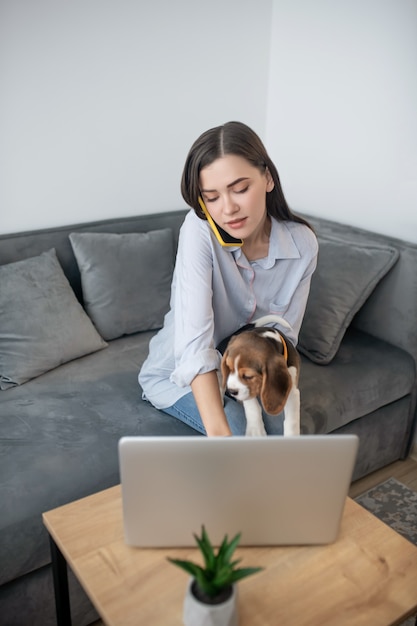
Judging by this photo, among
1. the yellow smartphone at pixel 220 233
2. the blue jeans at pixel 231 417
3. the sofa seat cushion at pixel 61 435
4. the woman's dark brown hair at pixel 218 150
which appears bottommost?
the sofa seat cushion at pixel 61 435

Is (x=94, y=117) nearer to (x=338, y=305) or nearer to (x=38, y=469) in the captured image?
(x=338, y=305)

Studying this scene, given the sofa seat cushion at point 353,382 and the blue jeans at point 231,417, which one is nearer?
the blue jeans at point 231,417

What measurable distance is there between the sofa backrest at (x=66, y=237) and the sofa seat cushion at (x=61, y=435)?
1.28 feet

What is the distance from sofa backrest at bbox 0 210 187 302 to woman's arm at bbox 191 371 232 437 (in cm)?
102

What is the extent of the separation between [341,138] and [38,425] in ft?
5.59

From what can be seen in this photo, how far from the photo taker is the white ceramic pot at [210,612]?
0.92 m

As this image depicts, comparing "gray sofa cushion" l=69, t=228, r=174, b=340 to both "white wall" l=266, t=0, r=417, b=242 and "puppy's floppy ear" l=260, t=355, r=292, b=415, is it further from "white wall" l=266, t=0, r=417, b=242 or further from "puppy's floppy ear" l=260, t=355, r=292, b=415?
"puppy's floppy ear" l=260, t=355, r=292, b=415

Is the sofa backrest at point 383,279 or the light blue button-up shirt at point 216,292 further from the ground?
the light blue button-up shirt at point 216,292

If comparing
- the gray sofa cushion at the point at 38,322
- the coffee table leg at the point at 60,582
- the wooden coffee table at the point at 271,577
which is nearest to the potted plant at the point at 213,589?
the wooden coffee table at the point at 271,577

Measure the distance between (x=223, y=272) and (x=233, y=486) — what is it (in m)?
0.76

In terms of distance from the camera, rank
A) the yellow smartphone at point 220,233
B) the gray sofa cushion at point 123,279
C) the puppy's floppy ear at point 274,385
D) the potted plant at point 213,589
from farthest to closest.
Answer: the gray sofa cushion at point 123,279 → the yellow smartphone at point 220,233 → the puppy's floppy ear at point 274,385 → the potted plant at point 213,589

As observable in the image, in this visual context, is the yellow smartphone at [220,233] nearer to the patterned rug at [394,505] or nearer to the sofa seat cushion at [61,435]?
the sofa seat cushion at [61,435]

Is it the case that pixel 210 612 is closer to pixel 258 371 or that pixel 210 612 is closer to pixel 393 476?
pixel 258 371

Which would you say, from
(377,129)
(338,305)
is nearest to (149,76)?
(377,129)
